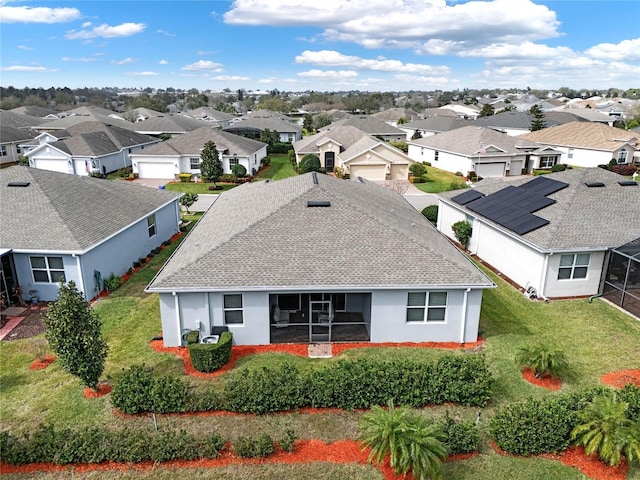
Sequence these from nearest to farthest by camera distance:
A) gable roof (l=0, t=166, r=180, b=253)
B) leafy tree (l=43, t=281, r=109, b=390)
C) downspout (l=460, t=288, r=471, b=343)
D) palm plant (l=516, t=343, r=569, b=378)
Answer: leafy tree (l=43, t=281, r=109, b=390) < palm plant (l=516, t=343, r=569, b=378) < downspout (l=460, t=288, r=471, b=343) < gable roof (l=0, t=166, r=180, b=253)

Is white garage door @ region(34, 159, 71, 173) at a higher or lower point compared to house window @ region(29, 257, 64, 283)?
higher

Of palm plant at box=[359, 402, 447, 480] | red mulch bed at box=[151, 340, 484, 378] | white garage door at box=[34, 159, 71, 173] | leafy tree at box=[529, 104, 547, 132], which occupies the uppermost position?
leafy tree at box=[529, 104, 547, 132]

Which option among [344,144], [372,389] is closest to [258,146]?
[344,144]

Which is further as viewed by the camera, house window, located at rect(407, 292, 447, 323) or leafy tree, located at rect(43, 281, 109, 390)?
house window, located at rect(407, 292, 447, 323)

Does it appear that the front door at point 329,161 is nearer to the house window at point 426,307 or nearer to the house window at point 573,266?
the house window at point 573,266

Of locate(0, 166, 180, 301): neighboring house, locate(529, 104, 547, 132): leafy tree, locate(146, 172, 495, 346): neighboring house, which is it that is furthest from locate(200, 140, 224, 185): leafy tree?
locate(529, 104, 547, 132): leafy tree

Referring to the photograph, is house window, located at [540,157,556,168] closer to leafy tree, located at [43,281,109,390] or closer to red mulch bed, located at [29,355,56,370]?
leafy tree, located at [43,281,109,390]
